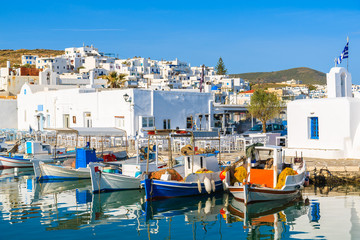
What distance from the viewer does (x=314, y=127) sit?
76.7 ft

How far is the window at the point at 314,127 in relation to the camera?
76.2 ft

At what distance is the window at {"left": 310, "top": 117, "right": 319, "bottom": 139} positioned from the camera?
23.2 m

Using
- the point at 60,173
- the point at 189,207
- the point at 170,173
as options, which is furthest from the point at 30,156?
the point at 189,207

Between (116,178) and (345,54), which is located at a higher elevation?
(345,54)

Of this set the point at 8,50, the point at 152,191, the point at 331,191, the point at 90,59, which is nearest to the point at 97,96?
the point at 152,191

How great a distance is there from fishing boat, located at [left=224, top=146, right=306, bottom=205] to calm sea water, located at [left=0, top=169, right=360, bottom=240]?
417 millimetres

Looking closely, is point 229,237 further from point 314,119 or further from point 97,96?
point 97,96

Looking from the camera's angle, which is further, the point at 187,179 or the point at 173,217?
the point at 187,179

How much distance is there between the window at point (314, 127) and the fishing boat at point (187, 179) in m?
6.73

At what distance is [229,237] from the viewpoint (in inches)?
501

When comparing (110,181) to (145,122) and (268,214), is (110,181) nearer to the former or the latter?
(268,214)

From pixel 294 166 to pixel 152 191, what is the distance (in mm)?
6510

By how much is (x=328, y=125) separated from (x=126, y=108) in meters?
14.9

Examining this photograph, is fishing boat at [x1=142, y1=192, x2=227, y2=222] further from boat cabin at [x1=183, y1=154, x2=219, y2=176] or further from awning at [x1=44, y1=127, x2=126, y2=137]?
awning at [x1=44, y1=127, x2=126, y2=137]
